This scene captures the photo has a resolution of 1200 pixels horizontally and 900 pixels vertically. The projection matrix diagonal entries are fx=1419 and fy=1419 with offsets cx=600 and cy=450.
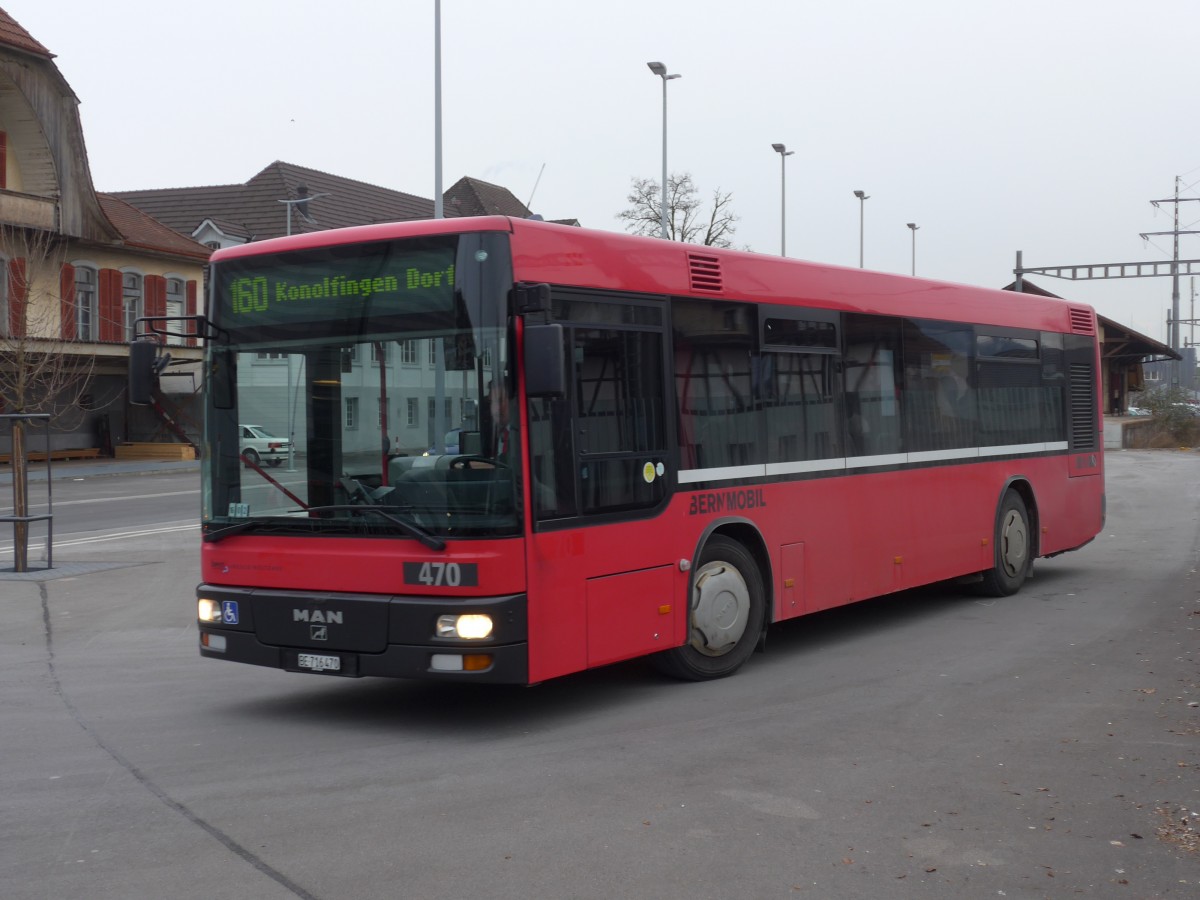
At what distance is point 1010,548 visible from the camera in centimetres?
1340

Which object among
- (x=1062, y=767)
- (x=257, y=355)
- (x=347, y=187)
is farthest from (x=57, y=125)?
(x=1062, y=767)

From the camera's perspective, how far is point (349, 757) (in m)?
7.06

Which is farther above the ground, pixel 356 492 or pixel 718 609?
pixel 356 492

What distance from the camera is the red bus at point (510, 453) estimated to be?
736cm

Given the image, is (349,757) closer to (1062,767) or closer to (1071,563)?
(1062,767)

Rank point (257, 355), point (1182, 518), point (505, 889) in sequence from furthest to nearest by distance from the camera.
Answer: point (1182, 518)
point (257, 355)
point (505, 889)

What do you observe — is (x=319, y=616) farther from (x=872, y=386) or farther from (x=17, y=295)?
(x=17, y=295)

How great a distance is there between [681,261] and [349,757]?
3.72 m

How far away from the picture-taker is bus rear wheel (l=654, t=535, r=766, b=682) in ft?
29.1

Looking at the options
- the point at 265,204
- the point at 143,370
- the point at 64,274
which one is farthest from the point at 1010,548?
the point at 265,204

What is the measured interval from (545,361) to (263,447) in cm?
184

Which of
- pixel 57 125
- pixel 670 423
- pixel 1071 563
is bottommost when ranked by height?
pixel 1071 563

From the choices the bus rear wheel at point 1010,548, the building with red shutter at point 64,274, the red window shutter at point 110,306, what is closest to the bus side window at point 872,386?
the bus rear wheel at point 1010,548

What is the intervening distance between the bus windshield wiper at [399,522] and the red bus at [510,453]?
0.01 m
